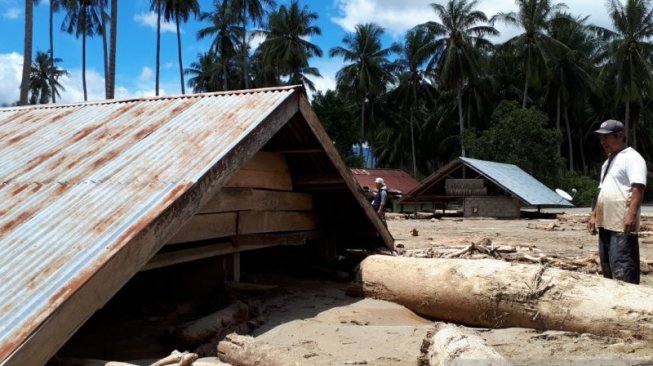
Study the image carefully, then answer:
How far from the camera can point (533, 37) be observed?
144 feet

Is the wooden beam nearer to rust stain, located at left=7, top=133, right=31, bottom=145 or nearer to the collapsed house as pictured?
rust stain, located at left=7, top=133, right=31, bottom=145

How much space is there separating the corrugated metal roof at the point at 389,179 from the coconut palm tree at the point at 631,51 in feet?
53.9

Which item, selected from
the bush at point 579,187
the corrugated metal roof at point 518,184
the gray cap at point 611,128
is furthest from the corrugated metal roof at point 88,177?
the bush at point 579,187

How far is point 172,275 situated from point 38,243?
10.4ft

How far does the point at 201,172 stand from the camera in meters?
4.73

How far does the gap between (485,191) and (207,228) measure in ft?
79.3

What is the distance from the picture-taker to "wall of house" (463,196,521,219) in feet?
92.5

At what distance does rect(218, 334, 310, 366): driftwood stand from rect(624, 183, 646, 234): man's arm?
10.2 ft

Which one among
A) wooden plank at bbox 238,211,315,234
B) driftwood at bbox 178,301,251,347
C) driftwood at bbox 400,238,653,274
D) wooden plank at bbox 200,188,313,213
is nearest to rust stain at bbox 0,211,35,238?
driftwood at bbox 178,301,251,347

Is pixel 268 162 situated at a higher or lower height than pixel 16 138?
lower

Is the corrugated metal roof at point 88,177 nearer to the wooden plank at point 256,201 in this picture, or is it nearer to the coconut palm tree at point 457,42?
the wooden plank at point 256,201

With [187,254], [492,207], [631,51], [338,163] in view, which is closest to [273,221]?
[338,163]

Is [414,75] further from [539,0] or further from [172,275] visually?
[172,275]

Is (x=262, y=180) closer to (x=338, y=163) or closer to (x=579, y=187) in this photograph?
(x=338, y=163)
